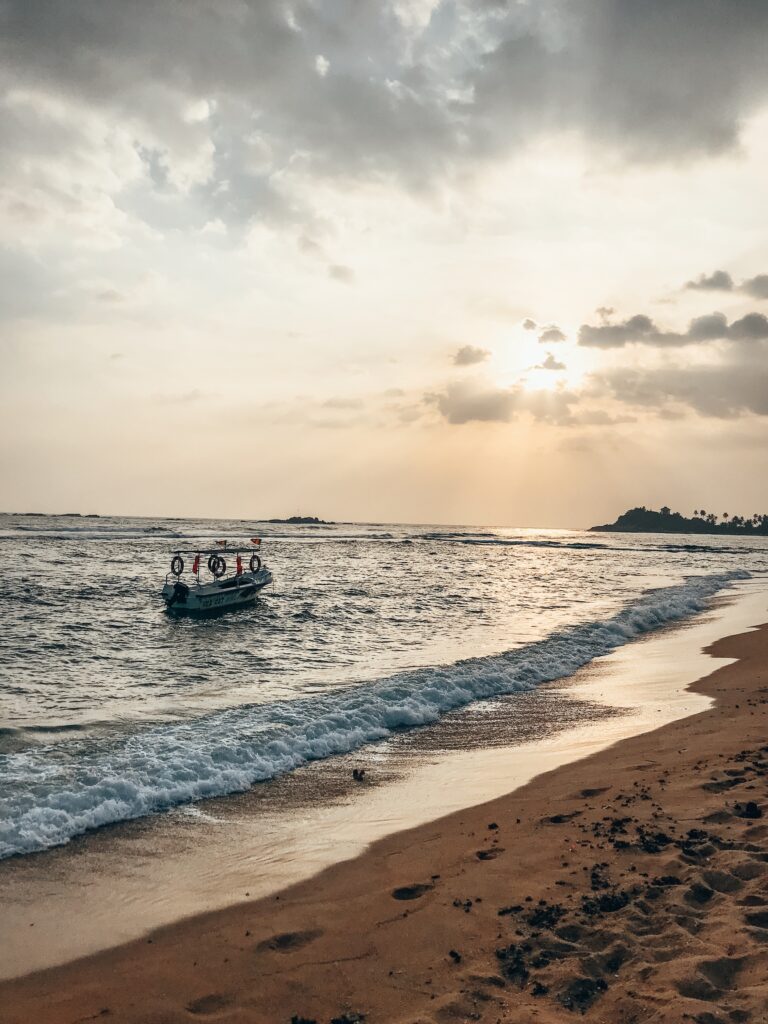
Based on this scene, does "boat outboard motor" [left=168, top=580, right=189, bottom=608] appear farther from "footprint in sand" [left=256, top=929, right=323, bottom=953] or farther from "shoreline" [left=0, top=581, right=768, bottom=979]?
"footprint in sand" [left=256, top=929, right=323, bottom=953]

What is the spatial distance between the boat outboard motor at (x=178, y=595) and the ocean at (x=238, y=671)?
100cm

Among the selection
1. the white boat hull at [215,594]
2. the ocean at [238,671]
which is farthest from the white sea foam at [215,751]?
the white boat hull at [215,594]

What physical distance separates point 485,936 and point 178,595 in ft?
91.1

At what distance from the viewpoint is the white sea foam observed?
908 cm

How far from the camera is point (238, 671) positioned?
19.1 meters

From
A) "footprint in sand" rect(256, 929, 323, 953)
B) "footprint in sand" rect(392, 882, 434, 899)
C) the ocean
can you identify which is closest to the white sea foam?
the ocean

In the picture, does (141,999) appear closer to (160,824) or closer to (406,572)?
(160,824)

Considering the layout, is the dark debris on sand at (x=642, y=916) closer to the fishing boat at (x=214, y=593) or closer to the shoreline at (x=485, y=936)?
the shoreline at (x=485, y=936)

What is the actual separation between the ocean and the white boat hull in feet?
3.45

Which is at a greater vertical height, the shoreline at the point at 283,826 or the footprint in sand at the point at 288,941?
the footprint in sand at the point at 288,941

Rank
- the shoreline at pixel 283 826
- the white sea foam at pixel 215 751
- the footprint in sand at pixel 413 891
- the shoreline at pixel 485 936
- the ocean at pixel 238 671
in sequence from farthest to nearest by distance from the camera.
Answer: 1. the ocean at pixel 238 671
2. the white sea foam at pixel 215 751
3. the footprint in sand at pixel 413 891
4. the shoreline at pixel 283 826
5. the shoreline at pixel 485 936

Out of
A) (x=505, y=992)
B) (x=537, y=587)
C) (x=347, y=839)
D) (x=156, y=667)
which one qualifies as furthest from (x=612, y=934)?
(x=537, y=587)

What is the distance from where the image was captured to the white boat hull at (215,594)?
3173 cm

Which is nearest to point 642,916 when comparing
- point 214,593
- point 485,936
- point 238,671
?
point 485,936
